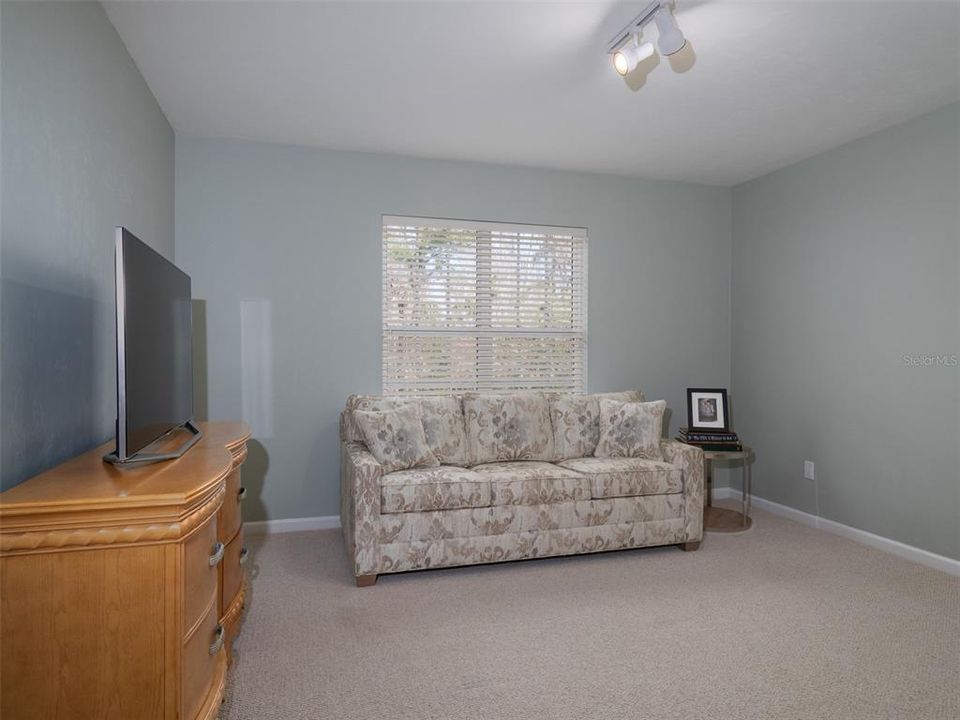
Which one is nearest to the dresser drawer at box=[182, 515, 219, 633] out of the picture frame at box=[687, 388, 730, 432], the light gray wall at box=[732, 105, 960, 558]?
the picture frame at box=[687, 388, 730, 432]

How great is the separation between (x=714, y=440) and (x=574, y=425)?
3.37 ft

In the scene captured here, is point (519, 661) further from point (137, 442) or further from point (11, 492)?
point (11, 492)

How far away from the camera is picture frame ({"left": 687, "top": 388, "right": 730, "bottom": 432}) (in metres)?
4.29

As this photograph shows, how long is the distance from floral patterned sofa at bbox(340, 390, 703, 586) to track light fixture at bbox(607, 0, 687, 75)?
2116 mm

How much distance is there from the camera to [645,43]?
95.4 inches

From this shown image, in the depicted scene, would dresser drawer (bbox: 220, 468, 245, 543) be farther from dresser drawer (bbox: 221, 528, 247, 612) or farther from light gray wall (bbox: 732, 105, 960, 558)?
light gray wall (bbox: 732, 105, 960, 558)

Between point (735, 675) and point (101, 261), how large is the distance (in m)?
2.86

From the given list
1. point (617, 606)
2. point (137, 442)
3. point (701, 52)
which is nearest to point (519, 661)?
point (617, 606)

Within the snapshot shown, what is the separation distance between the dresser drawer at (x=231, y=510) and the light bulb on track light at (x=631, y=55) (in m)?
2.26

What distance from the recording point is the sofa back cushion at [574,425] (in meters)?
3.88

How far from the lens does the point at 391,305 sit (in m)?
4.12

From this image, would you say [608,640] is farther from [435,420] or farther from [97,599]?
[97,599]

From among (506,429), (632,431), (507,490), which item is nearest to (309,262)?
(506,429)

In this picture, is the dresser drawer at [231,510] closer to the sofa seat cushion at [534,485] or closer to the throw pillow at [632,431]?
the sofa seat cushion at [534,485]
